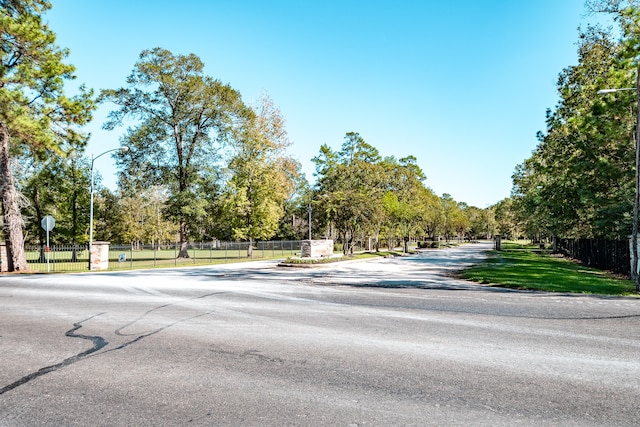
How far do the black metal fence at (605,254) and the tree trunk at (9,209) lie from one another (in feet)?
104

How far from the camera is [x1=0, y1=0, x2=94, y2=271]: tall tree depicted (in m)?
20.0

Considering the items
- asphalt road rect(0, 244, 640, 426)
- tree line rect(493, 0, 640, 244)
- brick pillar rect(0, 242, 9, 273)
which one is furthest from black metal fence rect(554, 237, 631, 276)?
brick pillar rect(0, 242, 9, 273)

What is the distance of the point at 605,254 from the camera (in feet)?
86.1

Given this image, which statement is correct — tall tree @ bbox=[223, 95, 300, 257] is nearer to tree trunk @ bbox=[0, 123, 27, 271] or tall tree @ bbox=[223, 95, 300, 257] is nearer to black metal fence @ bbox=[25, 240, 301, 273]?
black metal fence @ bbox=[25, 240, 301, 273]

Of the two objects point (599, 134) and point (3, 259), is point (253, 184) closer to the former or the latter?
point (3, 259)

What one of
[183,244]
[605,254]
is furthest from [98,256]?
[605,254]

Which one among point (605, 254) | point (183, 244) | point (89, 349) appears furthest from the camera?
point (183, 244)

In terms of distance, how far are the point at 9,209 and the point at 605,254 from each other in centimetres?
3489

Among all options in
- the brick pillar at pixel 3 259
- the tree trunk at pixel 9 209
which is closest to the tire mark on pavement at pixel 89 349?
the tree trunk at pixel 9 209

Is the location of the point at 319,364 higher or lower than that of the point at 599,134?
lower

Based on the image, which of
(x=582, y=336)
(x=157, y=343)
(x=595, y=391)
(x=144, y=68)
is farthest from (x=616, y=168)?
(x=144, y=68)

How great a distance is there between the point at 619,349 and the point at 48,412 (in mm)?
7263

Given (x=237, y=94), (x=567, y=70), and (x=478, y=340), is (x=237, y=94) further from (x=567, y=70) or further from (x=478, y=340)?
(x=478, y=340)

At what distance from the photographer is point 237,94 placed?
138ft
